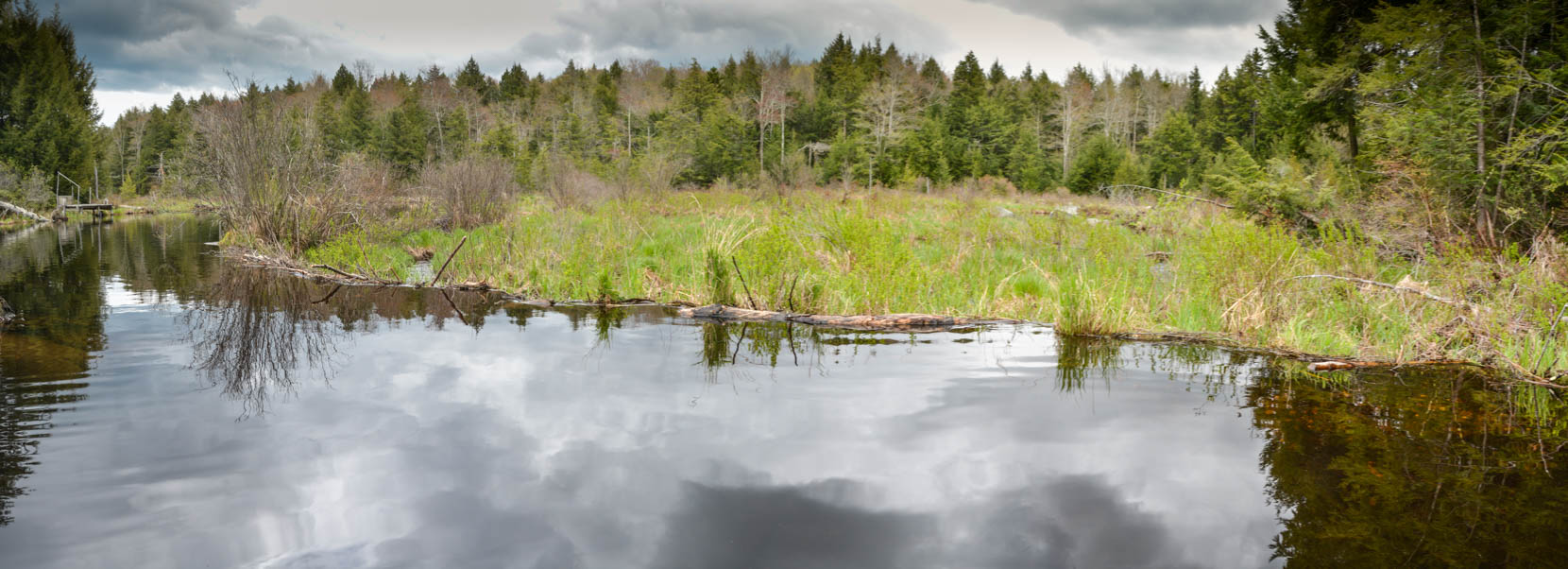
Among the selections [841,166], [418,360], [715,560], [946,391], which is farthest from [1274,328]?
[841,166]

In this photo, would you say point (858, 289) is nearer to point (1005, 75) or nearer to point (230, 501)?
point (230, 501)

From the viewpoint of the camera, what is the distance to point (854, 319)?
26.6ft

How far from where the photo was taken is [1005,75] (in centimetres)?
6881

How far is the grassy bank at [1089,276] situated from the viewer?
6.53 meters

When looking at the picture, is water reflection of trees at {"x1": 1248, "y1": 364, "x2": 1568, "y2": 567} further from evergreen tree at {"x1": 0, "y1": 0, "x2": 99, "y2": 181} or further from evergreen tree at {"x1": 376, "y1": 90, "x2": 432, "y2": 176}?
evergreen tree at {"x1": 376, "y1": 90, "x2": 432, "y2": 176}

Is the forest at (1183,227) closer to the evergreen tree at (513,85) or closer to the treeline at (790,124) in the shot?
the treeline at (790,124)

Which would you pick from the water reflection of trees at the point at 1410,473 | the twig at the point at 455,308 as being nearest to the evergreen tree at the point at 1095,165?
the twig at the point at 455,308

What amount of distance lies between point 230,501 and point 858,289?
619 cm

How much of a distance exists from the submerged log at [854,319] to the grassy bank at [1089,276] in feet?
0.73

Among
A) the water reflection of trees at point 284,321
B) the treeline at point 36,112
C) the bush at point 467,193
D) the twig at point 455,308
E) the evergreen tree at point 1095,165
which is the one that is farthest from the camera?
the evergreen tree at point 1095,165

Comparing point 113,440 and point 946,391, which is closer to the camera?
A: point 113,440

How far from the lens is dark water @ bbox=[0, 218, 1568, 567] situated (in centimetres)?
334

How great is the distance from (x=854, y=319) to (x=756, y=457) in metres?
3.82

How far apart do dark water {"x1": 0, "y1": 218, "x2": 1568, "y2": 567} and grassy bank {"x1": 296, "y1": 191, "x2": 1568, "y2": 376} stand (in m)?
0.67
